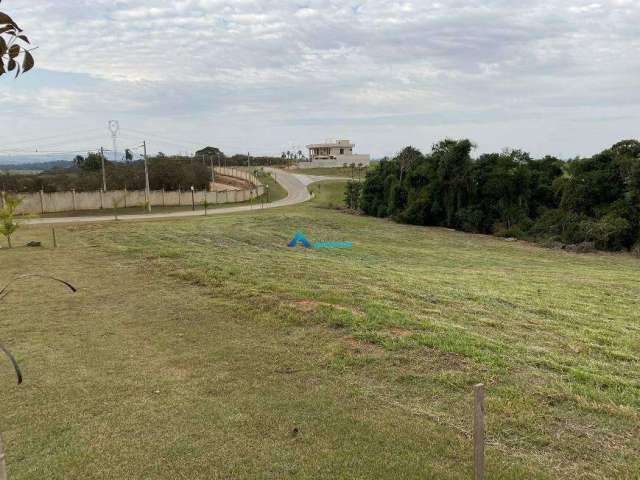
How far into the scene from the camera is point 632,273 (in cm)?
1833

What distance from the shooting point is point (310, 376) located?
20.0ft

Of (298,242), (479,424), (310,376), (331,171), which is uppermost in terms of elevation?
(331,171)

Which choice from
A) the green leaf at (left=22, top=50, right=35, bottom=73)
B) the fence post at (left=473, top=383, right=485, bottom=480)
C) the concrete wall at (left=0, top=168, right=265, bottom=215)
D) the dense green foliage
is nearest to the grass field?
the fence post at (left=473, top=383, right=485, bottom=480)

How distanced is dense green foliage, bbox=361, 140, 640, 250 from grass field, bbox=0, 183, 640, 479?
16.7 m

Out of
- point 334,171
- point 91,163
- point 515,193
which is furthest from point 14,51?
point 334,171

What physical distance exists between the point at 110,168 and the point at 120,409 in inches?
2419

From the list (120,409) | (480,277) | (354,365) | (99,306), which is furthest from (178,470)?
(480,277)

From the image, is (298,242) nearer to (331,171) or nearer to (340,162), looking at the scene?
(331,171)

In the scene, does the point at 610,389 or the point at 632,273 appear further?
the point at 632,273

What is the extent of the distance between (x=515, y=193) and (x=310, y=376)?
3112 centimetres

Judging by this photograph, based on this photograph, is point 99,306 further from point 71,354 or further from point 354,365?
point 354,365

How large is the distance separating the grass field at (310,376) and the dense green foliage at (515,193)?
16.7m

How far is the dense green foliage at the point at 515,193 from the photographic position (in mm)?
27000

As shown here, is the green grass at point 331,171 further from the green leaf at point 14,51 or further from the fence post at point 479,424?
the green leaf at point 14,51
